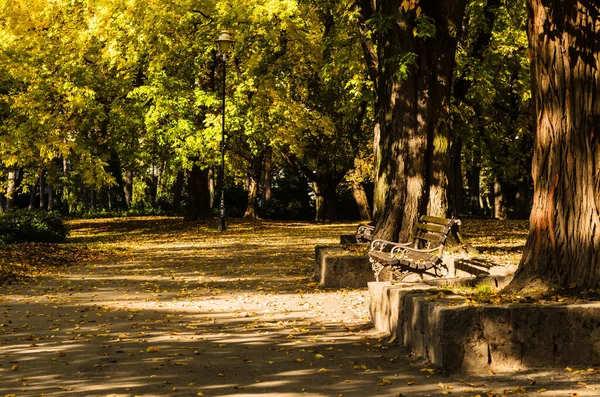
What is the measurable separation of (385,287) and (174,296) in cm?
505

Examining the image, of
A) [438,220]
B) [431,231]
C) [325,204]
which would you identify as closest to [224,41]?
[325,204]

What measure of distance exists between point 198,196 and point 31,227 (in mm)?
13049

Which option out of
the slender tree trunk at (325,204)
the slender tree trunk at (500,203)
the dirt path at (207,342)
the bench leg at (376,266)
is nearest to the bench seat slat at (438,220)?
the bench leg at (376,266)

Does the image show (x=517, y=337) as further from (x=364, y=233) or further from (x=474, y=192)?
(x=474, y=192)

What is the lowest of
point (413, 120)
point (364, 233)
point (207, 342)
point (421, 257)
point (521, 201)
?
point (207, 342)

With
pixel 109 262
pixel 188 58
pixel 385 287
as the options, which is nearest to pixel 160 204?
pixel 188 58

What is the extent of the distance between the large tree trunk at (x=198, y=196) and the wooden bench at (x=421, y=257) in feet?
72.6

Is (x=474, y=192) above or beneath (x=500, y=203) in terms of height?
above

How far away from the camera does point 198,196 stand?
3691 cm

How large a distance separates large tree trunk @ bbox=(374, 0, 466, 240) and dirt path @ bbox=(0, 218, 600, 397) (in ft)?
7.16

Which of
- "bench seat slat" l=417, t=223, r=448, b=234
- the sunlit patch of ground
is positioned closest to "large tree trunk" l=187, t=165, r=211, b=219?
the sunlit patch of ground

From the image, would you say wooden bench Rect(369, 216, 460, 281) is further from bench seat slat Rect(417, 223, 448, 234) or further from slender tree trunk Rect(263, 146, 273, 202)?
slender tree trunk Rect(263, 146, 273, 202)

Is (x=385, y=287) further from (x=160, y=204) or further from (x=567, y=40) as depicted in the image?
(x=160, y=204)

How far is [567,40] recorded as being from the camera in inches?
332
